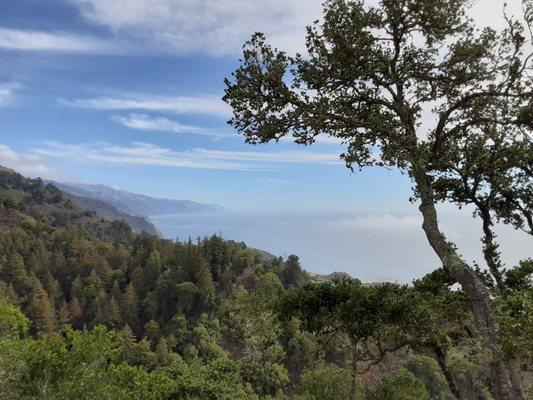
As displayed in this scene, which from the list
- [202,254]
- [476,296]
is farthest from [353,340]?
[202,254]

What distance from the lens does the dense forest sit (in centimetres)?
1188

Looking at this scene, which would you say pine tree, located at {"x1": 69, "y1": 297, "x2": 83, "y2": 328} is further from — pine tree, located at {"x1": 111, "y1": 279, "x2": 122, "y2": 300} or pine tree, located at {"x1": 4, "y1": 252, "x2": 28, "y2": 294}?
pine tree, located at {"x1": 4, "y1": 252, "x2": 28, "y2": 294}

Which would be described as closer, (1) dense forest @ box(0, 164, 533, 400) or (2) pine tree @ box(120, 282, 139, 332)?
(1) dense forest @ box(0, 164, 533, 400)

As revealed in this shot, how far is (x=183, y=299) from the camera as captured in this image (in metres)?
109

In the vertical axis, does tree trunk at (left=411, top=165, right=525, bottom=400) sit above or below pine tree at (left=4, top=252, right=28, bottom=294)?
above

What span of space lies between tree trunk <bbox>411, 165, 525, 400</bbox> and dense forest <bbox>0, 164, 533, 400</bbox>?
352 mm

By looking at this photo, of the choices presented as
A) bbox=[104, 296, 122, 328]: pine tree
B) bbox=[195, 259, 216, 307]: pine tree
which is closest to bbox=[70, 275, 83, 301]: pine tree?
bbox=[104, 296, 122, 328]: pine tree

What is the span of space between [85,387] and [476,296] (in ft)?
55.1

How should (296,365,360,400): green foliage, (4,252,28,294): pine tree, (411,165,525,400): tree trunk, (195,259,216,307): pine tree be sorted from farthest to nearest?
1. (4,252,28,294): pine tree
2. (195,259,216,307): pine tree
3. (296,365,360,400): green foliage
4. (411,165,525,400): tree trunk

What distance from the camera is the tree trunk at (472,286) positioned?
9.77 m

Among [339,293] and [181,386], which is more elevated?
[339,293]

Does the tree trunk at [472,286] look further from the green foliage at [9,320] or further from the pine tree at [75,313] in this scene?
the pine tree at [75,313]

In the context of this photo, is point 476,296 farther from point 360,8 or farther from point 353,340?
point 360,8

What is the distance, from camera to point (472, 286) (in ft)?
36.1
